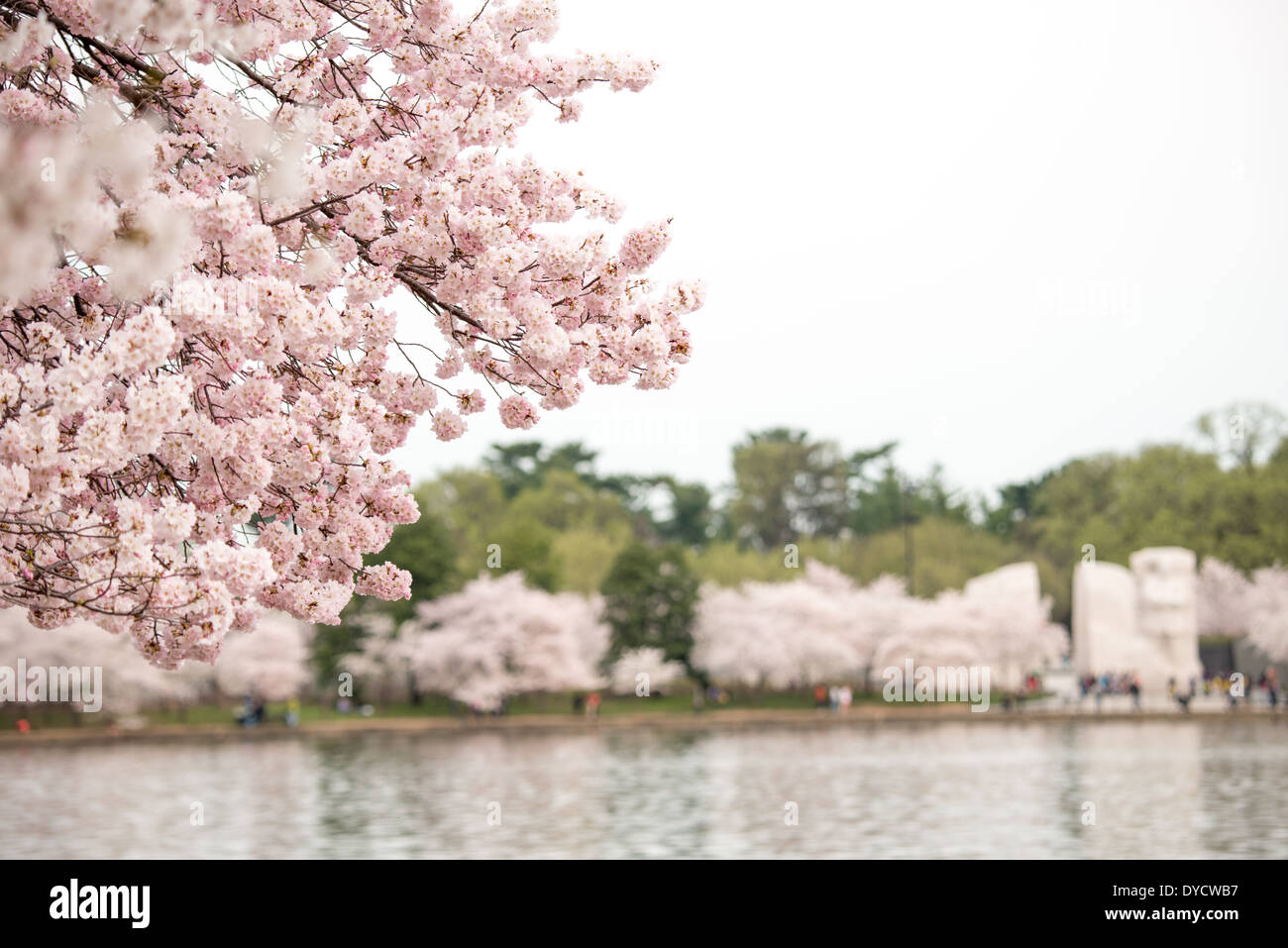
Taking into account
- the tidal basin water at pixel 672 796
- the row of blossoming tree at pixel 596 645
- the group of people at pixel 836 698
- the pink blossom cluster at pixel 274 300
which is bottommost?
the tidal basin water at pixel 672 796

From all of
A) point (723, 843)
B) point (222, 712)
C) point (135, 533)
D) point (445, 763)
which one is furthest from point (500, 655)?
point (135, 533)

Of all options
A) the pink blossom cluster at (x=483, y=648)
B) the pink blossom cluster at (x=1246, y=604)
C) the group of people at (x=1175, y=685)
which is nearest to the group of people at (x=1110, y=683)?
the group of people at (x=1175, y=685)

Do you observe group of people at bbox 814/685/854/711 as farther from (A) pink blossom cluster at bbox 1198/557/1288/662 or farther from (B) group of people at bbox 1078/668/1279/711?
(A) pink blossom cluster at bbox 1198/557/1288/662

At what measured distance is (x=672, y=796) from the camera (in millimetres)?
40312

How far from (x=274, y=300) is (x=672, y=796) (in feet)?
117

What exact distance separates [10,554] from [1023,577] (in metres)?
75.1

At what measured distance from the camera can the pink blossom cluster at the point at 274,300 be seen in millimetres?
5777

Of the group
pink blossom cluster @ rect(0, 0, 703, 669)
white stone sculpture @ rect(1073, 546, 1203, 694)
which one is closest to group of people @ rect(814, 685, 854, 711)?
white stone sculpture @ rect(1073, 546, 1203, 694)

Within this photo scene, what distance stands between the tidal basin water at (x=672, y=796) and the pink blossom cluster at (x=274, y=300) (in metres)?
25.4

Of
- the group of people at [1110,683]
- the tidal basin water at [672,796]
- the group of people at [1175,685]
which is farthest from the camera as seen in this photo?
the group of people at [1110,683]

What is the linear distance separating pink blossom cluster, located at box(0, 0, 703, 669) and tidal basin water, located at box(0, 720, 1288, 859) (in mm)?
25447

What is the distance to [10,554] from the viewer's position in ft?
20.8

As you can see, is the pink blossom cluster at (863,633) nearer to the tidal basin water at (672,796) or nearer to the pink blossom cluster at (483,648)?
the pink blossom cluster at (483,648)

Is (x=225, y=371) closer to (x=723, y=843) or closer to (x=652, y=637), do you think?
→ (x=723, y=843)
